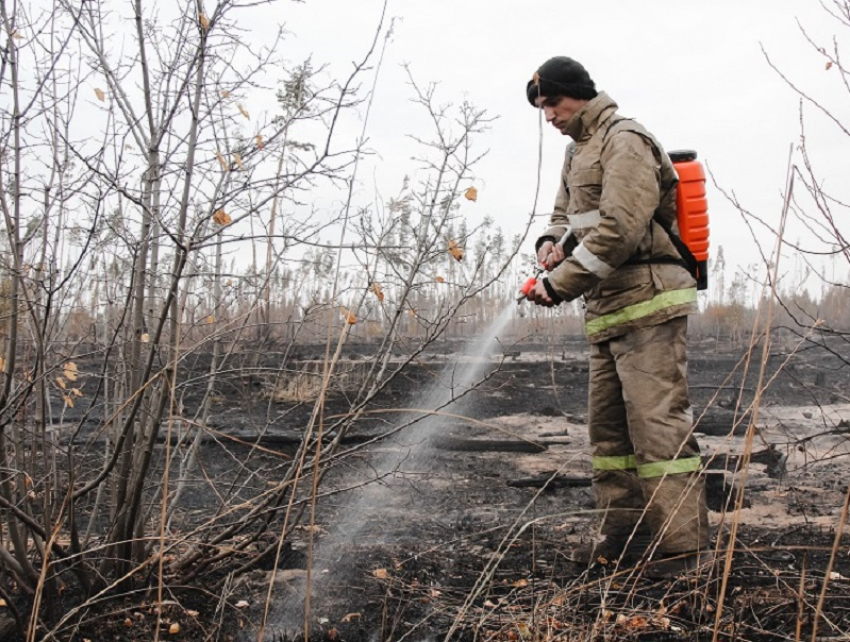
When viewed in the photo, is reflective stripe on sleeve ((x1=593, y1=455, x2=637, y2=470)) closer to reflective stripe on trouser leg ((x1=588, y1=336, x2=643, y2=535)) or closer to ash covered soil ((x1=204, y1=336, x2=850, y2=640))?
reflective stripe on trouser leg ((x1=588, y1=336, x2=643, y2=535))

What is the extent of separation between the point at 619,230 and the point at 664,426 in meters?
0.78

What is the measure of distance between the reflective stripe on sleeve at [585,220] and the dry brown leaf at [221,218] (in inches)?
58.4

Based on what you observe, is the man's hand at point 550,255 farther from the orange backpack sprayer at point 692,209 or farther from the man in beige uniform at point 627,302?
the orange backpack sprayer at point 692,209

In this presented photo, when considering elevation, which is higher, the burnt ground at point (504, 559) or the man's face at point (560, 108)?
the man's face at point (560, 108)

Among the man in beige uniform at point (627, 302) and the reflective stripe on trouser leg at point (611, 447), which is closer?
the man in beige uniform at point (627, 302)

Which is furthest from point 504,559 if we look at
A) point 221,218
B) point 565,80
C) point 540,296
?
point 565,80

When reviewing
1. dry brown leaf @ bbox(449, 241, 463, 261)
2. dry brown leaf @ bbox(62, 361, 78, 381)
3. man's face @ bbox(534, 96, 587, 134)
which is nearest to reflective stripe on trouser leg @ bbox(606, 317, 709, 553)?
→ dry brown leaf @ bbox(449, 241, 463, 261)

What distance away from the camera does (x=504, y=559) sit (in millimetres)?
3270

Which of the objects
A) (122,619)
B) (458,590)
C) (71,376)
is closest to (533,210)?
(458,590)

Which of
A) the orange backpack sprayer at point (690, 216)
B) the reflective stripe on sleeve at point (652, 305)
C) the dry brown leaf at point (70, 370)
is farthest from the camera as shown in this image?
the orange backpack sprayer at point (690, 216)

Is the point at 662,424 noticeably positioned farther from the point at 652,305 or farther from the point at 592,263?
the point at 592,263

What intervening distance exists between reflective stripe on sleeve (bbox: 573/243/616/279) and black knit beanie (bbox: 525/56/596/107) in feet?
2.28

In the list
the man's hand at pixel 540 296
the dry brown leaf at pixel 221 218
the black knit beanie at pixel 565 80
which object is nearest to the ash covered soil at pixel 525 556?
the man's hand at pixel 540 296

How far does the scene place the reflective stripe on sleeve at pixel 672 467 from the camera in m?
2.90
